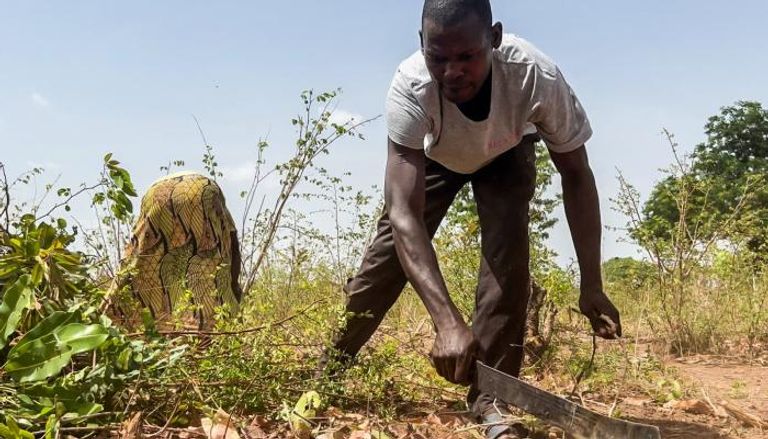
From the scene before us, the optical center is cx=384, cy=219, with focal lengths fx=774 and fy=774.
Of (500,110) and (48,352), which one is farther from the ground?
(500,110)

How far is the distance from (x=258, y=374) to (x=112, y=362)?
0.54 meters

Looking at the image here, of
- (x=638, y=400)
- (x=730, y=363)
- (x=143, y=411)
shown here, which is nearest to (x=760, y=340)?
(x=730, y=363)

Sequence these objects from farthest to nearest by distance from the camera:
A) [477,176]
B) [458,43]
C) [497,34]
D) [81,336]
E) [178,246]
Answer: [178,246], [477,176], [497,34], [458,43], [81,336]

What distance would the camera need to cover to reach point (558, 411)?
2.20 m

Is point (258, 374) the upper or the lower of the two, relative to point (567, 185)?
lower

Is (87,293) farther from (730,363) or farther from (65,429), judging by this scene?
(730,363)

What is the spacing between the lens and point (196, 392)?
246 centimetres

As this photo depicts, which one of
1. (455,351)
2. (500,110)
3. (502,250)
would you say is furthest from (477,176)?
(455,351)

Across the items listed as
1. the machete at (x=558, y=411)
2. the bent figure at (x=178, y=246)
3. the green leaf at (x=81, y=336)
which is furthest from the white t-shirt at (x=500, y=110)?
the bent figure at (x=178, y=246)

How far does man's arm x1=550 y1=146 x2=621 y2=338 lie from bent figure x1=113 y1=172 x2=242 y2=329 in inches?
65.3

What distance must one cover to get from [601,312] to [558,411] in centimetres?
86

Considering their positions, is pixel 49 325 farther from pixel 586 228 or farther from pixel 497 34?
pixel 586 228

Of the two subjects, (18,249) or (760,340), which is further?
(760,340)

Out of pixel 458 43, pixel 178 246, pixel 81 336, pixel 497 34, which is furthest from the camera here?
pixel 178 246
